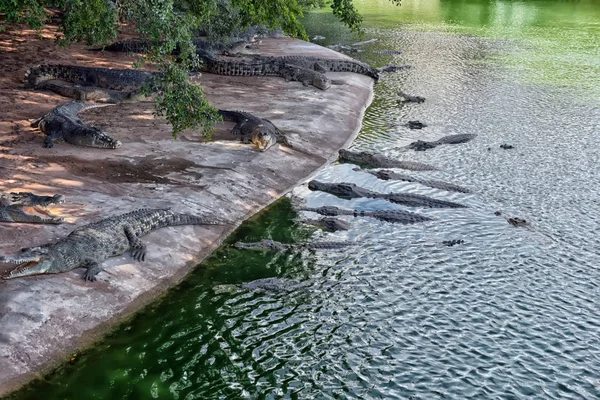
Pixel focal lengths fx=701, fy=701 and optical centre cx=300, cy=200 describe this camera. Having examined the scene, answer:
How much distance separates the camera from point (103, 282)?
9.08m

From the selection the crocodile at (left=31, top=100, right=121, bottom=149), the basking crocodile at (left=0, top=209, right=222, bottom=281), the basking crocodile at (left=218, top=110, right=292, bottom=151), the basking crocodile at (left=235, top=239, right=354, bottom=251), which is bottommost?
the basking crocodile at (left=235, top=239, right=354, bottom=251)

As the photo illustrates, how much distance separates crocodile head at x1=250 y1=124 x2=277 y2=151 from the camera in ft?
48.5

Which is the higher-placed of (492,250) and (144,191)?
(144,191)

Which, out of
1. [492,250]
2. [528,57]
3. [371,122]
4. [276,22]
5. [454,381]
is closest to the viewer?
[454,381]

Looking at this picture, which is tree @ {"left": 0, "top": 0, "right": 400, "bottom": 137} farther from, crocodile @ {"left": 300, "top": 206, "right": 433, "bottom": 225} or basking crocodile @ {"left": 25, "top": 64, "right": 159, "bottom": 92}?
basking crocodile @ {"left": 25, "top": 64, "right": 159, "bottom": 92}

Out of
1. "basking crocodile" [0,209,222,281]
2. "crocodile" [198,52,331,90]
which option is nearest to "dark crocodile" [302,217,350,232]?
"basking crocodile" [0,209,222,281]

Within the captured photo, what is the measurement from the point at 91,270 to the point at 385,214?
540 cm

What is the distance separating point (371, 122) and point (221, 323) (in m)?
11.9

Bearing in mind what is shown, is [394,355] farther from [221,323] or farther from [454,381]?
[221,323]

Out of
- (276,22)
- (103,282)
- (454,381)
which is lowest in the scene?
(454,381)

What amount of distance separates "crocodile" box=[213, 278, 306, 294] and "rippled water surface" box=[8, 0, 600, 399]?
0.12m

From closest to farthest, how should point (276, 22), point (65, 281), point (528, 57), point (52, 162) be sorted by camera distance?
point (65, 281) → point (52, 162) → point (276, 22) → point (528, 57)

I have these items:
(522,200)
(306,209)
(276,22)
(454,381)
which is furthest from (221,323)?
(276,22)

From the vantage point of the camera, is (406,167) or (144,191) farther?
(406,167)
